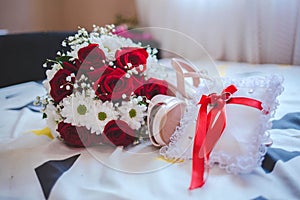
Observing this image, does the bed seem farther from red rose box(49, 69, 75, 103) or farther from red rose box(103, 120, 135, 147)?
red rose box(49, 69, 75, 103)

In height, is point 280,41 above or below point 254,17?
below

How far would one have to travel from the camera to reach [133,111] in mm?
661

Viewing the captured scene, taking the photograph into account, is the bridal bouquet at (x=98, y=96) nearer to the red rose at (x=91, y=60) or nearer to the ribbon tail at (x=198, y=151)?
the red rose at (x=91, y=60)

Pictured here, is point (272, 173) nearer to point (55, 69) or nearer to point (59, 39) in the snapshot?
point (55, 69)

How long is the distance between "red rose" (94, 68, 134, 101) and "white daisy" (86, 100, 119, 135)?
1 cm

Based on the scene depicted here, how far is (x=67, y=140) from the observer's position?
2.27 ft

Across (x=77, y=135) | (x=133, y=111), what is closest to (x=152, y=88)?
(x=133, y=111)

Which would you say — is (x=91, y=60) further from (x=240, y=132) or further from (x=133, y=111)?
(x=240, y=132)

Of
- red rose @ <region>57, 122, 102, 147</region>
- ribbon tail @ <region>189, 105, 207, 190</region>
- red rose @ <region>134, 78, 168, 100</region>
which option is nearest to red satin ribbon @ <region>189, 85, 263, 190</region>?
ribbon tail @ <region>189, 105, 207, 190</region>

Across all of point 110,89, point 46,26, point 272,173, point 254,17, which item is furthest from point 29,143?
point 46,26

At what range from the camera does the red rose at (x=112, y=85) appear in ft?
2.14

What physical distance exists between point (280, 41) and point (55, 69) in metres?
1.24

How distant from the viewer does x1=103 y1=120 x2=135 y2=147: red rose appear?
661 millimetres

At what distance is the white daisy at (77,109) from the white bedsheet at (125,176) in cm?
7
